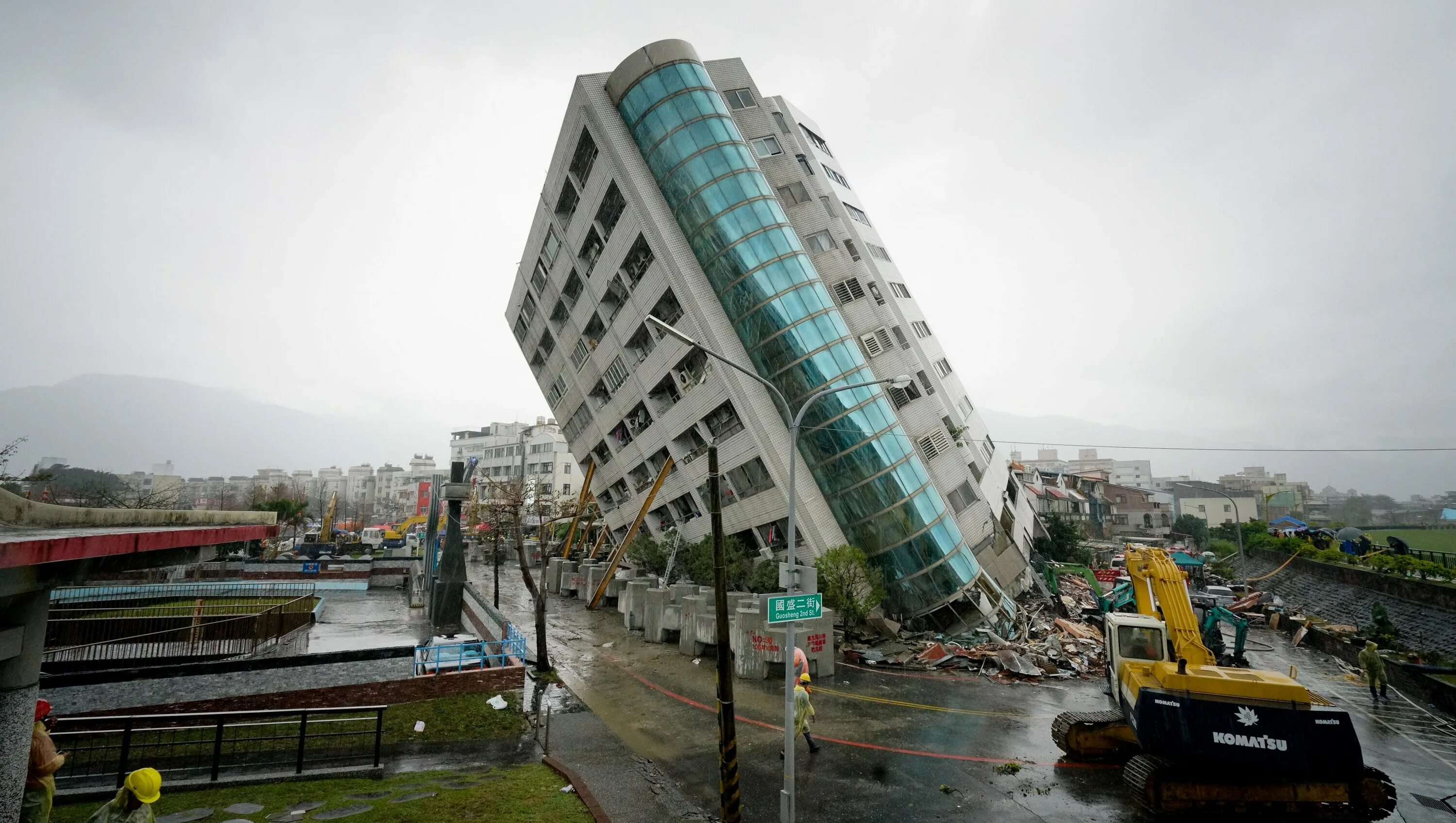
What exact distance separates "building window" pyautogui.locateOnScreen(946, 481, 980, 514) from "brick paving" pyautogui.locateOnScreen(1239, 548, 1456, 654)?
15.7 metres

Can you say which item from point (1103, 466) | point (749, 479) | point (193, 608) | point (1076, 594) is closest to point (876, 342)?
point (749, 479)

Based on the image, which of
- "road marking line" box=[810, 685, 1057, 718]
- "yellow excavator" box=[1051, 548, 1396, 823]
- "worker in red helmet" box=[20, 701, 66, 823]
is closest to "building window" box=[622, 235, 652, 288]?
"road marking line" box=[810, 685, 1057, 718]

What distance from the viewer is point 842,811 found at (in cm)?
1140

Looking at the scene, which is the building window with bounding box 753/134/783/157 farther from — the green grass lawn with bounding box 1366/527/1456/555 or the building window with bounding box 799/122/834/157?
the green grass lawn with bounding box 1366/527/1456/555

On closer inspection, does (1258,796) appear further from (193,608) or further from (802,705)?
(193,608)

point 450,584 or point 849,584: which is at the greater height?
point 849,584

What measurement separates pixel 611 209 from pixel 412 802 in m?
30.5

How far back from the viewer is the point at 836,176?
152 feet

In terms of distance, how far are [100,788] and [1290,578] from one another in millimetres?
58183

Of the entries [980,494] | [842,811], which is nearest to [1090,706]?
[842,811]

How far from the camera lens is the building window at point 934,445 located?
34.0 metres

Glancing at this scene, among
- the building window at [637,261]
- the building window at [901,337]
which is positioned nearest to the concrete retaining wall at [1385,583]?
the building window at [901,337]

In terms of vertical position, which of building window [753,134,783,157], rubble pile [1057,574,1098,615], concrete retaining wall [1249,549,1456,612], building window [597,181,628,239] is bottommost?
rubble pile [1057,574,1098,615]

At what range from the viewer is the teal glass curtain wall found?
92.4 feet
